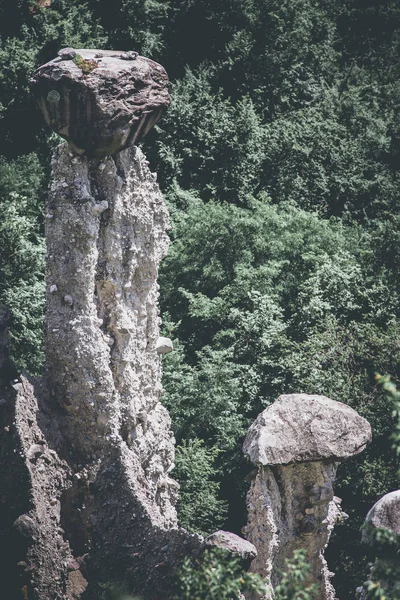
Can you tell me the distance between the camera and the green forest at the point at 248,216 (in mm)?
23359

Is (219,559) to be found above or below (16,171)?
below

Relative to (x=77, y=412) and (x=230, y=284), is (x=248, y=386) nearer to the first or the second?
(x=230, y=284)

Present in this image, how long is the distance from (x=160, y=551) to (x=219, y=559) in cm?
205

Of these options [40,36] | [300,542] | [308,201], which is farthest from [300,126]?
[300,542]

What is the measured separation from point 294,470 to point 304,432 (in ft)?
2.12

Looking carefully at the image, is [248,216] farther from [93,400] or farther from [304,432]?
[93,400]

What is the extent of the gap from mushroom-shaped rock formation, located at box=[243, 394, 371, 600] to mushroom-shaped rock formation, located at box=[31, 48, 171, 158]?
158 inches

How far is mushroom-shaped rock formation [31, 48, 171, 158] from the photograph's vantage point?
1565 cm

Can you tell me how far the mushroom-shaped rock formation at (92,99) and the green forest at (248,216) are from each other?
7.52 metres

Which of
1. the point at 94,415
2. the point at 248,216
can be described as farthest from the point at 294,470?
the point at 248,216

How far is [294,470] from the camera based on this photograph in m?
17.2

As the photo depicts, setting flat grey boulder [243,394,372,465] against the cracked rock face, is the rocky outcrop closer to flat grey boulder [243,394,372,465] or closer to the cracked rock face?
the cracked rock face

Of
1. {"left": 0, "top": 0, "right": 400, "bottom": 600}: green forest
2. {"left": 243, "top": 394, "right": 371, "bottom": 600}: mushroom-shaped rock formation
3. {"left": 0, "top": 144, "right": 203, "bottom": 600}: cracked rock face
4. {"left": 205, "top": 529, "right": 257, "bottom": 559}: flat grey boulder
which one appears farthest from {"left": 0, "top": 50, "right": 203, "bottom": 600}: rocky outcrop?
{"left": 0, "top": 0, "right": 400, "bottom": 600}: green forest

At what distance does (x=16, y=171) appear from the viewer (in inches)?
1091
